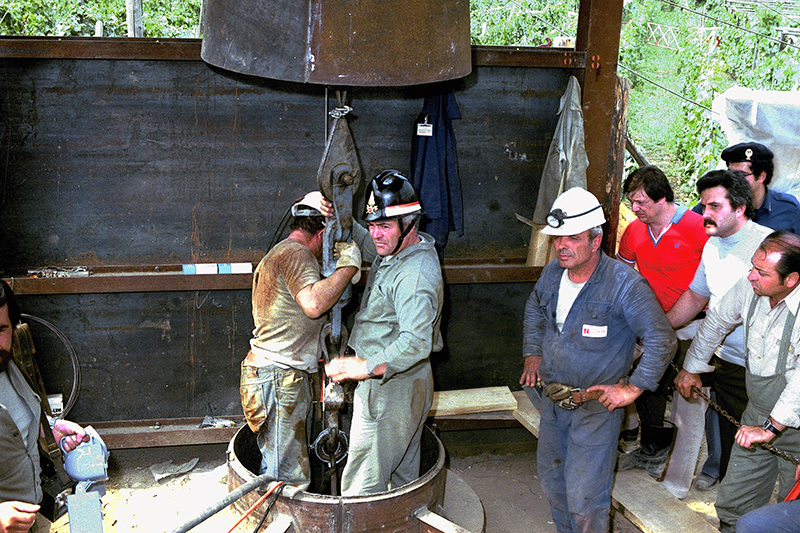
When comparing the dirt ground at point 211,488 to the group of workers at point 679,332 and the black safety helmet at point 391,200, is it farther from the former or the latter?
the black safety helmet at point 391,200

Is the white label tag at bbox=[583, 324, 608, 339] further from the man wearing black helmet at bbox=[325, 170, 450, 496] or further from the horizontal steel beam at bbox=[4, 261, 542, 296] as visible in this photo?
the horizontal steel beam at bbox=[4, 261, 542, 296]

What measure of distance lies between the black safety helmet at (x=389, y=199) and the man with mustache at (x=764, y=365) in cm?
183

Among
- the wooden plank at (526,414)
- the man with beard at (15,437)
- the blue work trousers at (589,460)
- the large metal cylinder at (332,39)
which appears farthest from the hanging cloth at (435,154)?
the man with beard at (15,437)

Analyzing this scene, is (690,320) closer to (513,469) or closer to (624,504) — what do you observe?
(624,504)

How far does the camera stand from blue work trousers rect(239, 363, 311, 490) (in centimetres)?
407

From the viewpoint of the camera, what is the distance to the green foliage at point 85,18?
9945 mm

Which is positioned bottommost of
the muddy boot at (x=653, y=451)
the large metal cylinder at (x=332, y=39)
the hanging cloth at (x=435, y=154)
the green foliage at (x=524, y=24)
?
the muddy boot at (x=653, y=451)

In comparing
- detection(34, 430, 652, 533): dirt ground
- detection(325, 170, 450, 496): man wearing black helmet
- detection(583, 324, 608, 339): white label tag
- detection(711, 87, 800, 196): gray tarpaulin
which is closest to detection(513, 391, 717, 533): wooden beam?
detection(34, 430, 652, 533): dirt ground

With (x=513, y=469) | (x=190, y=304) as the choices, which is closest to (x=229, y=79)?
(x=190, y=304)

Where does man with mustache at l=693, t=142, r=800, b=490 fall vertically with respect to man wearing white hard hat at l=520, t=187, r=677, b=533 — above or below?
above

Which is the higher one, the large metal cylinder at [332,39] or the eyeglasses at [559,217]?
the large metal cylinder at [332,39]

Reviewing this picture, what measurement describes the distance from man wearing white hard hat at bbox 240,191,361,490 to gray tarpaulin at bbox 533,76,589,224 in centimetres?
215

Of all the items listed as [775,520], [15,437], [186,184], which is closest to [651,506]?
[775,520]

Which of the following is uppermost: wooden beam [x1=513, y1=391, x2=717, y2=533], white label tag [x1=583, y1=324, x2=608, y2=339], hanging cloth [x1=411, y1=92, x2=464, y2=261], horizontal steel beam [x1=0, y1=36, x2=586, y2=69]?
horizontal steel beam [x1=0, y1=36, x2=586, y2=69]
